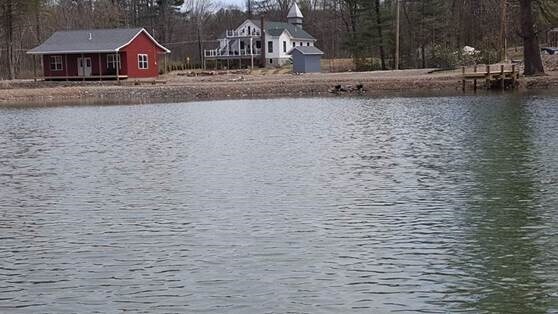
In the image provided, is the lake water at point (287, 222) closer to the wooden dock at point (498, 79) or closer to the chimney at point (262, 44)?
the wooden dock at point (498, 79)

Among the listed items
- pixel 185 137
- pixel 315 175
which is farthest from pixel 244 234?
pixel 185 137

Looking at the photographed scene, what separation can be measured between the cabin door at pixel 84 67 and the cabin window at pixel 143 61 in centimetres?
443

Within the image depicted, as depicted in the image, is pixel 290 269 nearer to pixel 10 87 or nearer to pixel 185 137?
pixel 185 137

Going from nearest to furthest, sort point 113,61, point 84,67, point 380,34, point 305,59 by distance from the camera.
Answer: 1. point 113,61
2. point 84,67
3. point 380,34
4. point 305,59

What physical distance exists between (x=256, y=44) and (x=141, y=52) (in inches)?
1022

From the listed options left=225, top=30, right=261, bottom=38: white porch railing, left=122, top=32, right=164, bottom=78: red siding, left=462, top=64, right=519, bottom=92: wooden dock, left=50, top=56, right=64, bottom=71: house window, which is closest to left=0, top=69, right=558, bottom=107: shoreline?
left=462, top=64, right=519, bottom=92: wooden dock

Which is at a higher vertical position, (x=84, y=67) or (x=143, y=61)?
(x=143, y=61)

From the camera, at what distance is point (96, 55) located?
218 feet

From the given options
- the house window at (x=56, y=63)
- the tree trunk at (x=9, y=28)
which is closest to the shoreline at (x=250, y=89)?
the house window at (x=56, y=63)

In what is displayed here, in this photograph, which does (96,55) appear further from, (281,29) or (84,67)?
(281,29)

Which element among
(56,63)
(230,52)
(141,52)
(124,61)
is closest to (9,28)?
(56,63)

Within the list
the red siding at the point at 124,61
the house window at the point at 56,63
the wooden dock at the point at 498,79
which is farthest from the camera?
the house window at the point at 56,63

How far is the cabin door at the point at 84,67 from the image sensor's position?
2633 inches

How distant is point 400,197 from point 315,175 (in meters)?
3.35
